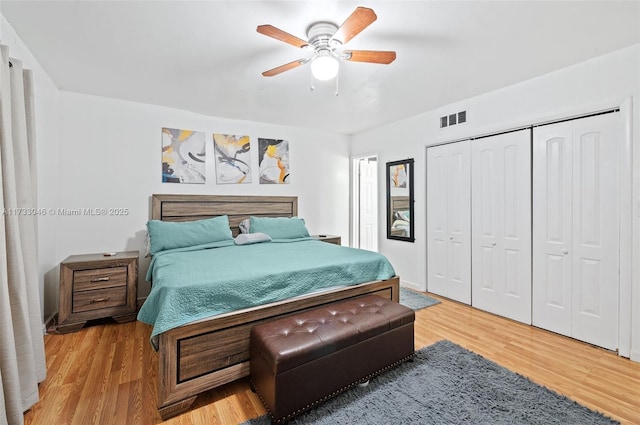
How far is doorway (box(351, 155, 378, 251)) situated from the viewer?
5293 mm

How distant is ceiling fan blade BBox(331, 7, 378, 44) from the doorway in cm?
350

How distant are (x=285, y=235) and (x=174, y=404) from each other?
2.34m

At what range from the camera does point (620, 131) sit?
7.65 ft

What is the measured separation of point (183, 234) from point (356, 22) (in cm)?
269

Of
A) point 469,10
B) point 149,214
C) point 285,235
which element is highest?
point 469,10

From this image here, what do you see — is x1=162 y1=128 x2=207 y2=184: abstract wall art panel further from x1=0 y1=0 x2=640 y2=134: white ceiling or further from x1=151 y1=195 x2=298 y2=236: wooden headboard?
x1=0 y1=0 x2=640 y2=134: white ceiling

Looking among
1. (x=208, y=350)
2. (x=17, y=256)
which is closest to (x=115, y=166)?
(x=17, y=256)

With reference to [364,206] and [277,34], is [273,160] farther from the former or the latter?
[277,34]

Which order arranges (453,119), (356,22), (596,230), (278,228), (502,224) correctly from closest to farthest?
(356,22)
(596,230)
(502,224)
(453,119)
(278,228)

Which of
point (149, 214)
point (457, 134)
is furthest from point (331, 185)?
point (149, 214)

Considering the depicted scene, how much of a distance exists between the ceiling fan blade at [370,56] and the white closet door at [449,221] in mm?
1982

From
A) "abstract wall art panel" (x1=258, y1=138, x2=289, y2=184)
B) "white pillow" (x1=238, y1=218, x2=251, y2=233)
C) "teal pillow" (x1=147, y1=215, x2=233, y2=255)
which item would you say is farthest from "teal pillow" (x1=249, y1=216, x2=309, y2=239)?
"abstract wall art panel" (x1=258, y1=138, x2=289, y2=184)

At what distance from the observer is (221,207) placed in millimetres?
3918

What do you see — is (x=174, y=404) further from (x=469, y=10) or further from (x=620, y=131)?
(x=620, y=131)
